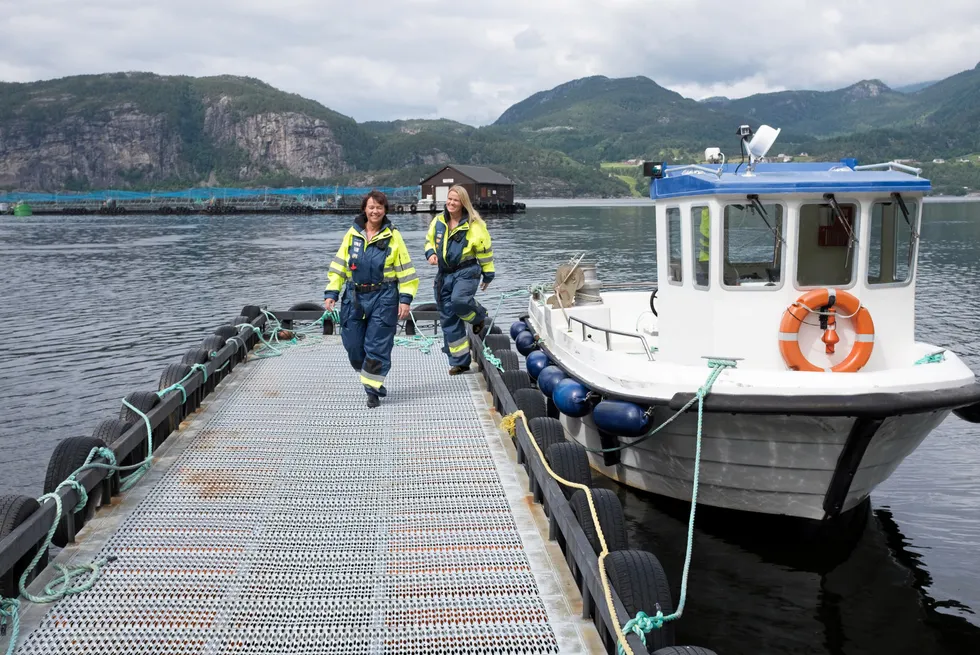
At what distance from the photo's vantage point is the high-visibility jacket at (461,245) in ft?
27.7

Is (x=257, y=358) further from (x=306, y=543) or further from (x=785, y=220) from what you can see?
(x=785, y=220)

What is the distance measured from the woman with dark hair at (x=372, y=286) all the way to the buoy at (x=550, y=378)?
6.11 ft

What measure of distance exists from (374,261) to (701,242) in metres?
2.86

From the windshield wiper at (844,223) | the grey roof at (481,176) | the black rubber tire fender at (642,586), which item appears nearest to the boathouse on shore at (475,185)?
the grey roof at (481,176)

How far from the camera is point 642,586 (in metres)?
4.28

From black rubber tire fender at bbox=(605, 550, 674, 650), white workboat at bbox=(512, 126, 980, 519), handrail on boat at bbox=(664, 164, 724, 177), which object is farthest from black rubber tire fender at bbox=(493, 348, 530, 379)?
black rubber tire fender at bbox=(605, 550, 674, 650)

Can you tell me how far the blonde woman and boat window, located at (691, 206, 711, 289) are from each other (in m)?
2.10

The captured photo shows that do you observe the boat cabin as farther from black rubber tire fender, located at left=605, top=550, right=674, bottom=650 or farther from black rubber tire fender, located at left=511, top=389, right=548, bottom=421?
black rubber tire fender, located at left=605, top=550, right=674, bottom=650

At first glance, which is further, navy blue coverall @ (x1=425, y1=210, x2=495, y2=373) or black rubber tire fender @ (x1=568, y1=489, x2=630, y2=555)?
navy blue coverall @ (x1=425, y1=210, x2=495, y2=373)

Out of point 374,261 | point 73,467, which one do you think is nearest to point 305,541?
point 73,467

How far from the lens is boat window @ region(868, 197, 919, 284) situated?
6938 millimetres

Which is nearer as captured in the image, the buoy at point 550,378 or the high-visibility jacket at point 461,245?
the high-visibility jacket at point 461,245

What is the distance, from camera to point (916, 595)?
22.2 feet

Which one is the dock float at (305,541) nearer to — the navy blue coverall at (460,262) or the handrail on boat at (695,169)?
the navy blue coverall at (460,262)
